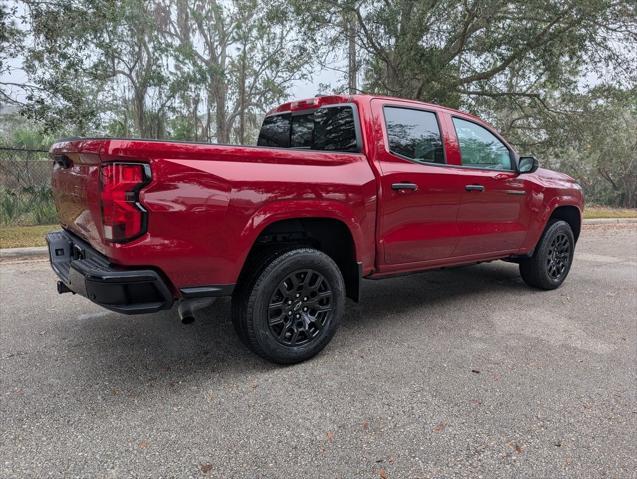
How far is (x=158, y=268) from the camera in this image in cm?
256

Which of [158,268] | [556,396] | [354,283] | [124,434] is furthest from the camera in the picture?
[354,283]

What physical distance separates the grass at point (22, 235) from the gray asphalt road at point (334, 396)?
310 centimetres

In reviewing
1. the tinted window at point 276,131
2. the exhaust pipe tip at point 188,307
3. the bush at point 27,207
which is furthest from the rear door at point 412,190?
the bush at point 27,207

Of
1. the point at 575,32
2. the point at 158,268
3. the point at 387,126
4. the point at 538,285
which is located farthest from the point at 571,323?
the point at 575,32

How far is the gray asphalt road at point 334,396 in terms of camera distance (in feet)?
7.09

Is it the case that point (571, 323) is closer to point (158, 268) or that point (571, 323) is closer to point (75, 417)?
point (158, 268)

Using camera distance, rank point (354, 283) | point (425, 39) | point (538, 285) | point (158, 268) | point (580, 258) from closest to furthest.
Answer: point (158, 268) < point (354, 283) < point (538, 285) < point (580, 258) < point (425, 39)

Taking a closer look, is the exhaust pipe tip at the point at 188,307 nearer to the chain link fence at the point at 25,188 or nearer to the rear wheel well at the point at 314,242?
the rear wheel well at the point at 314,242

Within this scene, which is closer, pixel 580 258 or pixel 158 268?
pixel 158 268

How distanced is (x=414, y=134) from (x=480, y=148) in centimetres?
95

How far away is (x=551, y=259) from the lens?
5.18 meters

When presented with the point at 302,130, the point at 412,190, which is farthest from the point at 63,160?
the point at 412,190

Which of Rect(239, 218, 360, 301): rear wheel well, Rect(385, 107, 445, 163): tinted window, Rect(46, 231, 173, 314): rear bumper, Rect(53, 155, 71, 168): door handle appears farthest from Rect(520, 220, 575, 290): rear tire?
Rect(53, 155, 71, 168): door handle

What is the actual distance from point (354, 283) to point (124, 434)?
188cm
